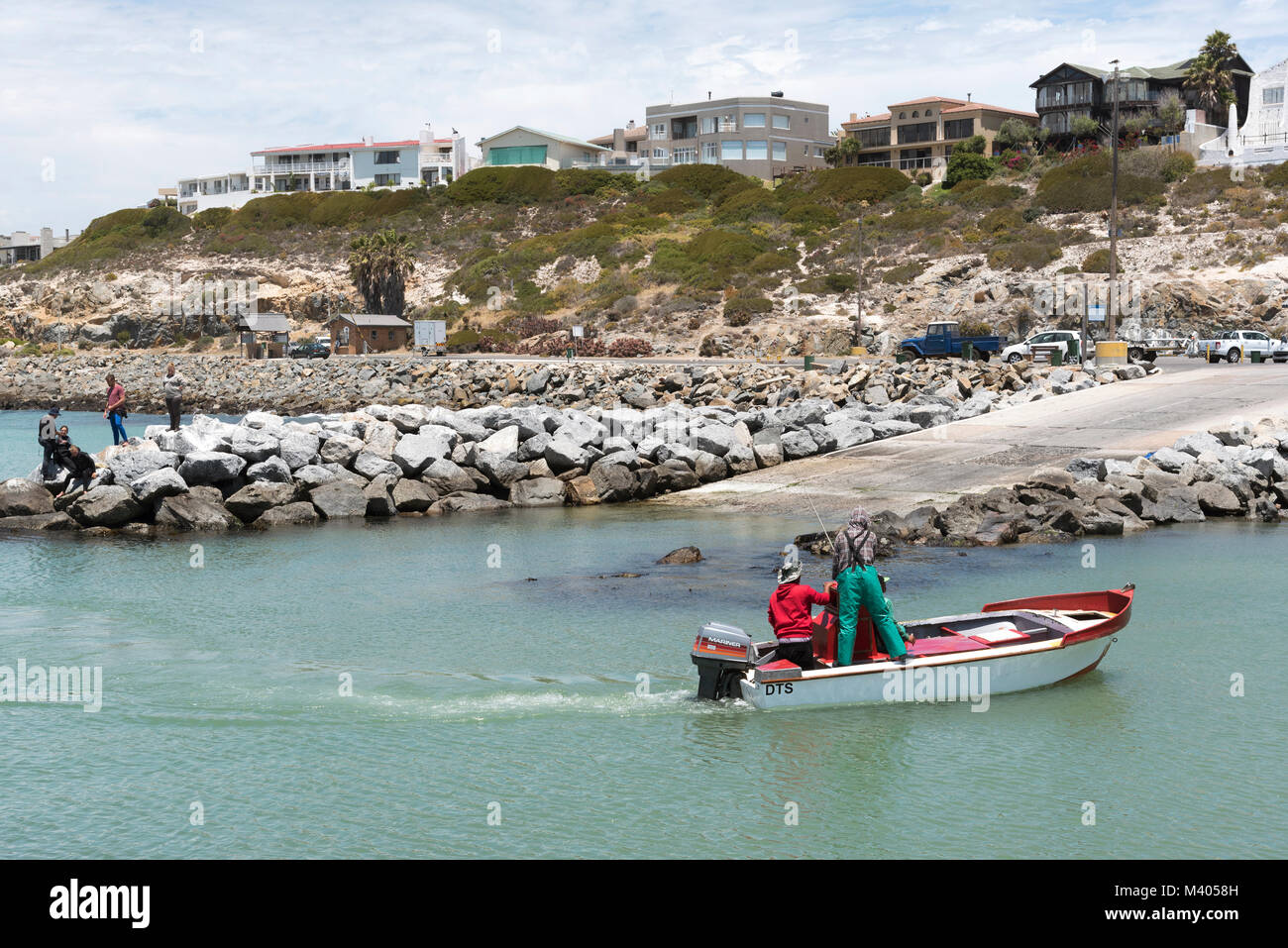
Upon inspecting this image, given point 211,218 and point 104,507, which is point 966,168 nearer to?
point 211,218

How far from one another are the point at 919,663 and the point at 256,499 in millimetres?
17501

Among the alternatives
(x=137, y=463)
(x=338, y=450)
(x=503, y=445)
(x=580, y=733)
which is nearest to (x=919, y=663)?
(x=580, y=733)

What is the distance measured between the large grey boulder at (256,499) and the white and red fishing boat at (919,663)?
15.9m

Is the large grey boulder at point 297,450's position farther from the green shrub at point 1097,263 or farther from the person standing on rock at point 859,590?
the green shrub at point 1097,263

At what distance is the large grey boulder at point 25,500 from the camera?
2547 cm

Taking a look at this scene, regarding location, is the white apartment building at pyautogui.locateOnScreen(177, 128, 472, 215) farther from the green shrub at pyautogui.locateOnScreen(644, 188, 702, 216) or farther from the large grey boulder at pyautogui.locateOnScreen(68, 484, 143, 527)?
the large grey boulder at pyautogui.locateOnScreen(68, 484, 143, 527)

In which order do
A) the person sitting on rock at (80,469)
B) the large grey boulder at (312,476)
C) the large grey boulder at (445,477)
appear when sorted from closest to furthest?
the person sitting on rock at (80,469) < the large grey boulder at (312,476) < the large grey boulder at (445,477)

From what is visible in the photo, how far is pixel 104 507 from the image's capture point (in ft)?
80.4

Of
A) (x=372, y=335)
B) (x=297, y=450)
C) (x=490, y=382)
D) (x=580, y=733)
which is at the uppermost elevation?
(x=372, y=335)

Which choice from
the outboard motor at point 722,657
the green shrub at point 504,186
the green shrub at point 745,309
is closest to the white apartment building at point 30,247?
the green shrub at point 504,186

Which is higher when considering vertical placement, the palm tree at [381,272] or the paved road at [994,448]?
the palm tree at [381,272]

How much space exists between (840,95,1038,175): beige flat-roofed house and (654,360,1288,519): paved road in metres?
65.7

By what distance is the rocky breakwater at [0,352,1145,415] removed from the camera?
4044cm
